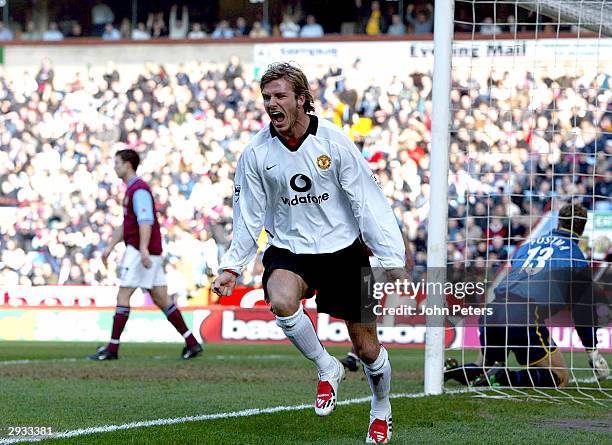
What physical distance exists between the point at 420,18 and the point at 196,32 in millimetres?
5794

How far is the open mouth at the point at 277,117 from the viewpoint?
5648 mm

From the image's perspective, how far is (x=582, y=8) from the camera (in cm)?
973

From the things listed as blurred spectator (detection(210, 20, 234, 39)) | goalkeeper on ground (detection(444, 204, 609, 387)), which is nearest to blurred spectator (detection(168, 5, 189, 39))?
blurred spectator (detection(210, 20, 234, 39))

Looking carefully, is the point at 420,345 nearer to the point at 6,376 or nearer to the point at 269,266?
the point at 6,376

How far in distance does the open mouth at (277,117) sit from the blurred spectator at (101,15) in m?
23.9

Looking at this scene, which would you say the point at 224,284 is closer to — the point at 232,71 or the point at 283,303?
the point at 283,303

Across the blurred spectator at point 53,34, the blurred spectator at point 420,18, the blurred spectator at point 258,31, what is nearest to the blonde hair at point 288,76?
the blurred spectator at point 420,18

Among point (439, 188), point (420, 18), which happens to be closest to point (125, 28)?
point (420, 18)

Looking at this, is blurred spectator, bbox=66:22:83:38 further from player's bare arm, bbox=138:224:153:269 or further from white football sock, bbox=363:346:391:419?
white football sock, bbox=363:346:391:419

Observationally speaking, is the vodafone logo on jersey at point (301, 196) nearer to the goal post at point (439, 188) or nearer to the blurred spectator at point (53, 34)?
the goal post at point (439, 188)

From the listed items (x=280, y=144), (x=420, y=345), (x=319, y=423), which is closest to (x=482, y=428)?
(x=319, y=423)

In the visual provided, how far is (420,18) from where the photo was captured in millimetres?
26234

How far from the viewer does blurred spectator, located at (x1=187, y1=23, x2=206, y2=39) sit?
27422 millimetres

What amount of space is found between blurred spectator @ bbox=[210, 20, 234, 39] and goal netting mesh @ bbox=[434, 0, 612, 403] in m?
5.89
